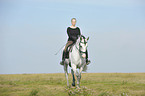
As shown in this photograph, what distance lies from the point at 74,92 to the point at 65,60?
8.29ft

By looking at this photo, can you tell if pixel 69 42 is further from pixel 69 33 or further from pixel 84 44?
pixel 84 44

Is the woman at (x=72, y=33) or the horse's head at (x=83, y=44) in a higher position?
the woman at (x=72, y=33)

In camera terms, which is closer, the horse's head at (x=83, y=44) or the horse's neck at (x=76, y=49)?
the horse's head at (x=83, y=44)

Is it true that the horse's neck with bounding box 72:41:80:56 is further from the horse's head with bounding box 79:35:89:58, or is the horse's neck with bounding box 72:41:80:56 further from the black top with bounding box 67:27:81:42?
the black top with bounding box 67:27:81:42

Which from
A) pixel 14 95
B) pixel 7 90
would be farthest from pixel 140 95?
pixel 7 90

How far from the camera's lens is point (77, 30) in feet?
49.0

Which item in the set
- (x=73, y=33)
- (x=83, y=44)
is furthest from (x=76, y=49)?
(x=73, y=33)

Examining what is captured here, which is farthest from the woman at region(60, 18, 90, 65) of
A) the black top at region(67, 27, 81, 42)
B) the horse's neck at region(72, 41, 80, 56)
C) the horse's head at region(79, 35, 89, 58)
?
the horse's head at region(79, 35, 89, 58)

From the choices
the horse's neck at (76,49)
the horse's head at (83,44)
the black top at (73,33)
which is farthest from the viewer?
the black top at (73,33)

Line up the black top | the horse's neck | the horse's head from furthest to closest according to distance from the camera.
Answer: the black top
the horse's neck
the horse's head

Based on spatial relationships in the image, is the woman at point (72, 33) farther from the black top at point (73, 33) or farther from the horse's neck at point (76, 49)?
the horse's neck at point (76, 49)

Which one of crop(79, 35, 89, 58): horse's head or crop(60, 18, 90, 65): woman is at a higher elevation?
crop(60, 18, 90, 65): woman

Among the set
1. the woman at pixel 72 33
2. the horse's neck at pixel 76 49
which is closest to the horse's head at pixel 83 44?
the horse's neck at pixel 76 49

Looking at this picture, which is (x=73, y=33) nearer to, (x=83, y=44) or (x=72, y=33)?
(x=72, y=33)
